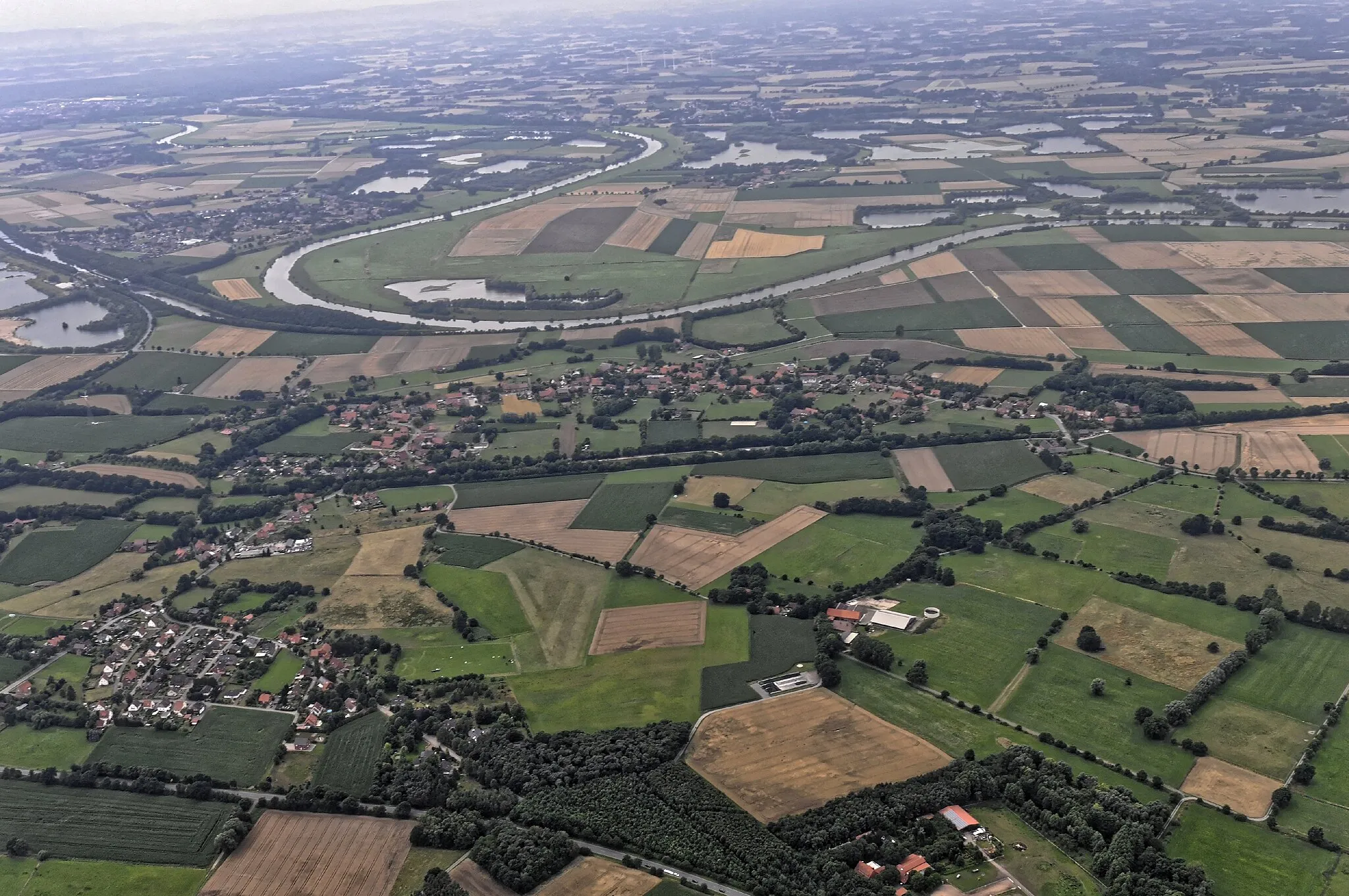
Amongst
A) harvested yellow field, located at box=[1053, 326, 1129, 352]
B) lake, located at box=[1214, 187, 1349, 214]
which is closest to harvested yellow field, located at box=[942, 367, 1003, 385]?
harvested yellow field, located at box=[1053, 326, 1129, 352]

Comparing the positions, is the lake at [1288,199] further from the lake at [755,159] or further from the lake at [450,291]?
the lake at [450,291]

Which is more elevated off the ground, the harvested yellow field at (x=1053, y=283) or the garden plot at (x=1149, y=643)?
the harvested yellow field at (x=1053, y=283)

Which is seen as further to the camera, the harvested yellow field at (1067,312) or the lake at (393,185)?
the lake at (393,185)

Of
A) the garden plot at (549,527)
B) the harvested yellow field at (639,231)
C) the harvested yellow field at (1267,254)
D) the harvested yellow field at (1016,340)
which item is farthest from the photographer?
the harvested yellow field at (639,231)

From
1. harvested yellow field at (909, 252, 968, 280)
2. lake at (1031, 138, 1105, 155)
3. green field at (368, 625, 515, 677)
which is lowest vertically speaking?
green field at (368, 625, 515, 677)

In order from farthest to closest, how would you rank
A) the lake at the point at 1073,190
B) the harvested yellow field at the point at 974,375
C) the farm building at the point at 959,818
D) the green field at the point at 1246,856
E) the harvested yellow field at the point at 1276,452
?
the lake at the point at 1073,190 < the harvested yellow field at the point at 974,375 < the harvested yellow field at the point at 1276,452 < the farm building at the point at 959,818 < the green field at the point at 1246,856

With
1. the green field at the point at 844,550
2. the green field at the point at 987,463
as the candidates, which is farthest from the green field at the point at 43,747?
the green field at the point at 987,463

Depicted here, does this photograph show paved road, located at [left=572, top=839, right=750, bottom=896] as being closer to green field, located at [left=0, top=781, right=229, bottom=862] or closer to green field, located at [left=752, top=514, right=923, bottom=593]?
green field, located at [left=0, top=781, right=229, bottom=862]

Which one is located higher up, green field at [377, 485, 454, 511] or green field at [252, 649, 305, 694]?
green field at [377, 485, 454, 511]
